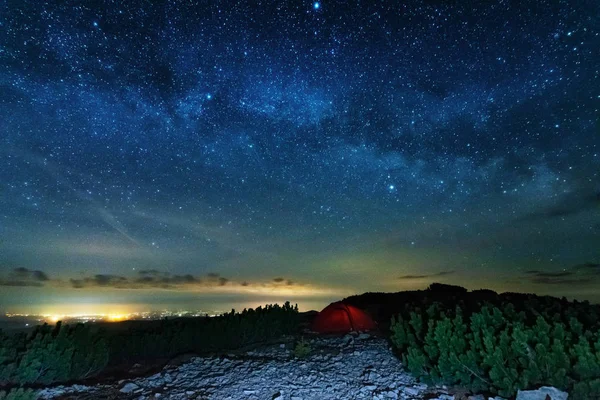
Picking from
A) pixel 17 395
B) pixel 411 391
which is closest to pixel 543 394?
pixel 411 391

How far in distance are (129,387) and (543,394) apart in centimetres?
830

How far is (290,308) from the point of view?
1644 centimetres

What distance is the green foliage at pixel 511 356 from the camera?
20.1 feet

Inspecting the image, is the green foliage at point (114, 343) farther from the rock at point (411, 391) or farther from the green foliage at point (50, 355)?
the rock at point (411, 391)

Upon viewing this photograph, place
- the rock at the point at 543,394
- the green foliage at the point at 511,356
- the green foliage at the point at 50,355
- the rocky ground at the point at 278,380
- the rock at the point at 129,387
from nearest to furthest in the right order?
the rock at the point at 543,394 → the green foliage at the point at 511,356 → the rocky ground at the point at 278,380 → the rock at the point at 129,387 → the green foliage at the point at 50,355

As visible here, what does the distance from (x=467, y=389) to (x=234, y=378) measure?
5.17m

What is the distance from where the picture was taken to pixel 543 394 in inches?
243

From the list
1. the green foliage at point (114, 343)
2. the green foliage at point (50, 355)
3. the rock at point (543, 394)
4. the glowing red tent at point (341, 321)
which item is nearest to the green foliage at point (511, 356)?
the rock at point (543, 394)

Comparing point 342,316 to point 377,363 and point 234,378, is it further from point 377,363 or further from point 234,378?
point 234,378

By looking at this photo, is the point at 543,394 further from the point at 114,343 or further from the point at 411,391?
the point at 114,343

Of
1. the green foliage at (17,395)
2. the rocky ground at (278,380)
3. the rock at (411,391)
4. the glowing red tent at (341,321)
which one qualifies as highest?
the glowing red tent at (341,321)

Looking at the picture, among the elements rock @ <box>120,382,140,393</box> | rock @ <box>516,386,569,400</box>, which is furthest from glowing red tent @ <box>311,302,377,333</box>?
rock @ <box>120,382,140,393</box>

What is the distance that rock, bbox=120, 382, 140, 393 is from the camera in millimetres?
7695

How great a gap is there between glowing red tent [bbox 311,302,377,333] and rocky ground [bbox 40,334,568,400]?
3.09 meters
